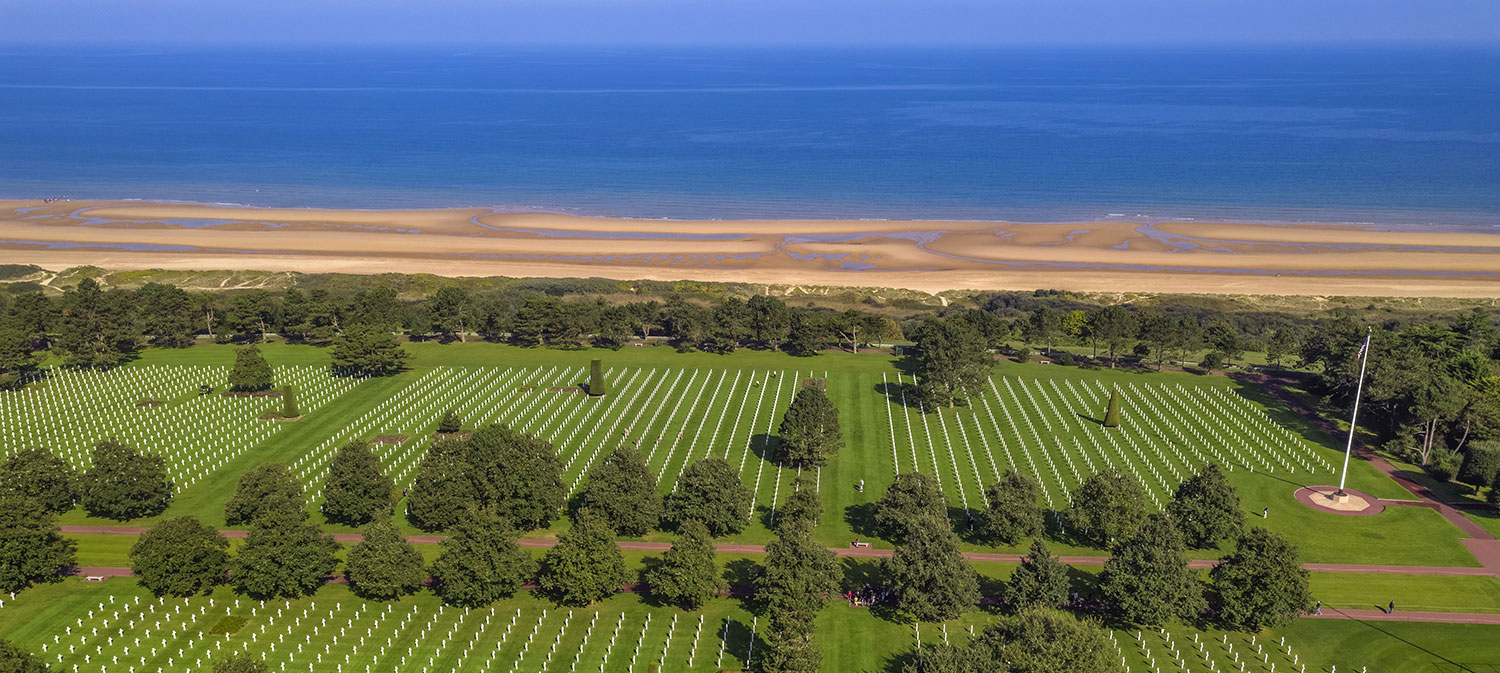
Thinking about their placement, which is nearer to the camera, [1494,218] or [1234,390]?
[1234,390]

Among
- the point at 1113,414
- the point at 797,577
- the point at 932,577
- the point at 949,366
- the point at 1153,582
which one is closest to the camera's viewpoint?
the point at 797,577

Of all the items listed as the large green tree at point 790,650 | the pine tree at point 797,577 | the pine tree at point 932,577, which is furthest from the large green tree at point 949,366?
the large green tree at point 790,650

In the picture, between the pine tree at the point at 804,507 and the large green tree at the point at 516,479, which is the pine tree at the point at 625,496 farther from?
the pine tree at the point at 804,507

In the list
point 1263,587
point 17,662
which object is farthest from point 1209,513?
point 17,662

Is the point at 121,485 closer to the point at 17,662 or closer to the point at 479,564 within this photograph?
the point at 17,662

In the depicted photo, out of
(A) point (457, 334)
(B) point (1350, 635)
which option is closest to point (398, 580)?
(B) point (1350, 635)

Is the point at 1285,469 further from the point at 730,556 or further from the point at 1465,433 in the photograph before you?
the point at 730,556
